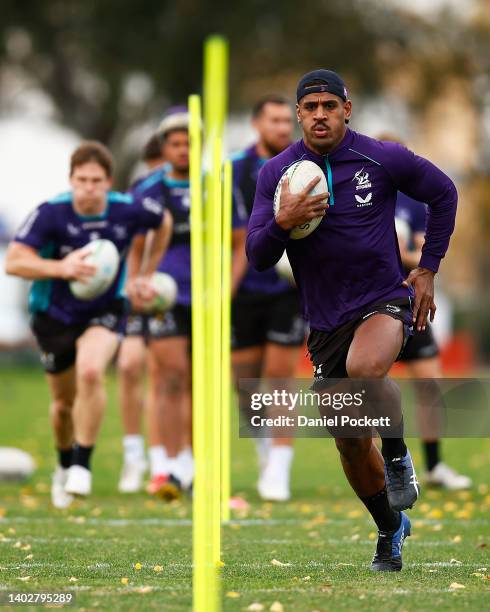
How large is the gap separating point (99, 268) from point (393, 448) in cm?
330

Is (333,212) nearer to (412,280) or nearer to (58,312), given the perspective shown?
(412,280)

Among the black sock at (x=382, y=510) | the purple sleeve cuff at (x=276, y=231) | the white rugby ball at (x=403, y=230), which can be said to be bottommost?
the black sock at (x=382, y=510)

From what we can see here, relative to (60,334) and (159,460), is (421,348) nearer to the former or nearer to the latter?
(159,460)

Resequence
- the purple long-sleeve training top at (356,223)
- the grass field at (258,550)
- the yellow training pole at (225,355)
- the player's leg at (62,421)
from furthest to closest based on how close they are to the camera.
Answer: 1. the player's leg at (62,421)
2. the yellow training pole at (225,355)
3. the purple long-sleeve training top at (356,223)
4. the grass field at (258,550)

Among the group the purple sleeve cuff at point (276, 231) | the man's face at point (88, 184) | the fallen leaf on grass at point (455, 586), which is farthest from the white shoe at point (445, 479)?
the purple sleeve cuff at point (276, 231)

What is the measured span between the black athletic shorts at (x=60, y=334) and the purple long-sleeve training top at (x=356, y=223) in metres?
3.19

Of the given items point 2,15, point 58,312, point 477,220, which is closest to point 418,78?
point 477,220

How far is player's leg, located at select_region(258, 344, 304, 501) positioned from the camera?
9914 mm

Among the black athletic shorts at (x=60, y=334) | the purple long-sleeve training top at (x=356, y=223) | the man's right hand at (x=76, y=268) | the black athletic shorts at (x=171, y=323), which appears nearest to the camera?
the purple long-sleeve training top at (x=356, y=223)

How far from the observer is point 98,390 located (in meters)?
9.09

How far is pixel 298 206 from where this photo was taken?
19.2 ft

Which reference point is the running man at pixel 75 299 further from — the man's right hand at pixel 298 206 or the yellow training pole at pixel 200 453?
the yellow training pole at pixel 200 453

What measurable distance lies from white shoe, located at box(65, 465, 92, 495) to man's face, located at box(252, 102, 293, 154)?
3003 millimetres

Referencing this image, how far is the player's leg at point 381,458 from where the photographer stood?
6043 millimetres
